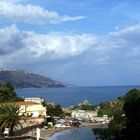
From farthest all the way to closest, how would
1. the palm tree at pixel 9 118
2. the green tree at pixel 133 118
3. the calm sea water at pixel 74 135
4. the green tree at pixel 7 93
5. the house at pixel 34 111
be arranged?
the green tree at pixel 7 93 < the house at pixel 34 111 < the calm sea water at pixel 74 135 < the palm tree at pixel 9 118 < the green tree at pixel 133 118

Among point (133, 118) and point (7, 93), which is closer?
point (133, 118)

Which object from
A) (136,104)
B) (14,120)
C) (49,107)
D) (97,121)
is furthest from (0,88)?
(136,104)

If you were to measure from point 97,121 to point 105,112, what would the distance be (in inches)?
290

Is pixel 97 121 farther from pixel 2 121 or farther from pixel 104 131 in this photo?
pixel 104 131

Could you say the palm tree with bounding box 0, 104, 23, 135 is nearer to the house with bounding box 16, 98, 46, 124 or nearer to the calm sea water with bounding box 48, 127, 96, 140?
the calm sea water with bounding box 48, 127, 96, 140

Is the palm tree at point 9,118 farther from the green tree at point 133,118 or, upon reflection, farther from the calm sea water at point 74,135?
the green tree at point 133,118

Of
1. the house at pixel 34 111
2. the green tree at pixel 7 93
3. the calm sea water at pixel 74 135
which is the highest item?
the green tree at pixel 7 93

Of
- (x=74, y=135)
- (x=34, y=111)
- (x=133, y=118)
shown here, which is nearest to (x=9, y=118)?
(x=133, y=118)

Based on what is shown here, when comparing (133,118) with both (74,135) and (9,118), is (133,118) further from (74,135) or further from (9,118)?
(74,135)

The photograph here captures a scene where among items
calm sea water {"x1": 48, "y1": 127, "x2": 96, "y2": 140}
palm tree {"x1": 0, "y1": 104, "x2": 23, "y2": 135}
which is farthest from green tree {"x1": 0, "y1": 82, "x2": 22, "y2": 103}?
palm tree {"x1": 0, "y1": 104, "x2": 23, "y2": 135}

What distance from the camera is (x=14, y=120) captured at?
7538 cm

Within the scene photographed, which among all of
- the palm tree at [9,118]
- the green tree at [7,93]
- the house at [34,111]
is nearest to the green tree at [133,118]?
the palm tree at [9,118]

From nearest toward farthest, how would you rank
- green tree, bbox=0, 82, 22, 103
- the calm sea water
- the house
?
the calm sea water → the house → green tree, bbox=0, 82, 22, 103

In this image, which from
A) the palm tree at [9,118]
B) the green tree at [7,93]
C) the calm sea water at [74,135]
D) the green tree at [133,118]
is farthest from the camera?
the green tree at [7,93]
